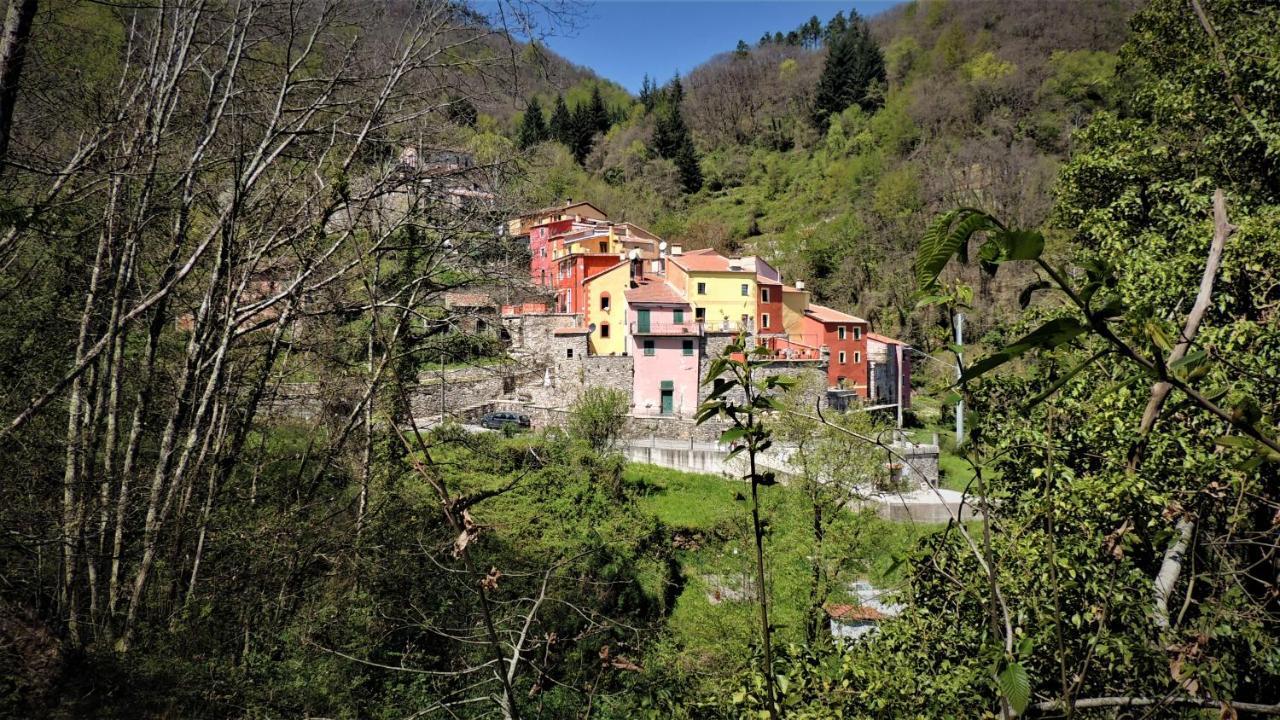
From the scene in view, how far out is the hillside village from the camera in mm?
21859

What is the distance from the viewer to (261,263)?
15.3ft

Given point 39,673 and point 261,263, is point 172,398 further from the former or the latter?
point 39,673

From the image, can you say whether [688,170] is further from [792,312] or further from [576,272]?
[576,272]

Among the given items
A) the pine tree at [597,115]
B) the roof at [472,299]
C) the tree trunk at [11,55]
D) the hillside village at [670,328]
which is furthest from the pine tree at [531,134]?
the pine tree at [597,115]

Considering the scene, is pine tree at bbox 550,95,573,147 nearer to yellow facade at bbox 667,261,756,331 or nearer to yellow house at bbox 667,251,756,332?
yellow house at bbox 667,251,756,332

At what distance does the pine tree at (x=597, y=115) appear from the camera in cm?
5409

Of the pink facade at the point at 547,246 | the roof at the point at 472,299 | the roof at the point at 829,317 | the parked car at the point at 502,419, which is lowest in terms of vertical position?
the parked car at the point at 502,419

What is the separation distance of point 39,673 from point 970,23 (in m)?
59.7

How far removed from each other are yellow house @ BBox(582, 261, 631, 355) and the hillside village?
0.12ft

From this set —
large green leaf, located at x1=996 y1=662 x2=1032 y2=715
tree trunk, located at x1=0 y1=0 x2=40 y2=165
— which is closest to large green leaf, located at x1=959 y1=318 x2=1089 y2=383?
large green leaf, located at x1=996 y1=662 x2=1032 y2=715

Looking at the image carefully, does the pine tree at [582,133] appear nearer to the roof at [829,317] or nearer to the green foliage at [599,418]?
the roof at [829,317]

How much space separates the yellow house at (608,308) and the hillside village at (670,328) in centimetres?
4

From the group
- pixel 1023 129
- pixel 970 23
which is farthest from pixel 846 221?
pixel 970 23

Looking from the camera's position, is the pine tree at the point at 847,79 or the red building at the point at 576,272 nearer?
the red building at the point at 576,272
